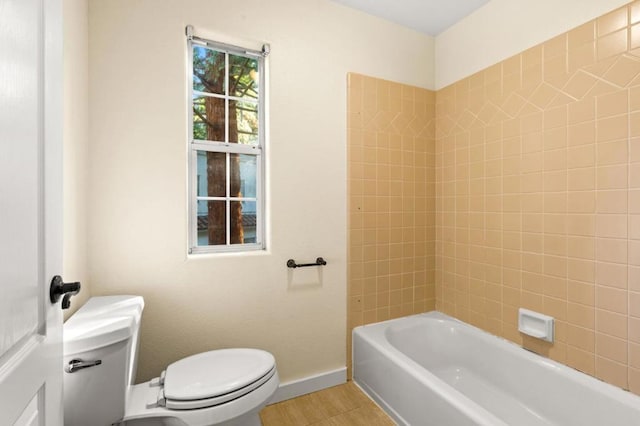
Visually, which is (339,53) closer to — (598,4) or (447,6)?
(447,6)

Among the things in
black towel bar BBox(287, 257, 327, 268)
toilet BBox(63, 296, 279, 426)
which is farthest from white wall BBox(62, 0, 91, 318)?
black towel bar BBox(287, 257, 327, 268)

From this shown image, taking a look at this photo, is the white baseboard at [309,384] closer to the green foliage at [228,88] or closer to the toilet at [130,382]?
the toilet at [130,382]

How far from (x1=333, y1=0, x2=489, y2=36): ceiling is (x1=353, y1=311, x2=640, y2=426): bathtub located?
2.21m

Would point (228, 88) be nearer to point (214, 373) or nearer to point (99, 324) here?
point (99, 324)

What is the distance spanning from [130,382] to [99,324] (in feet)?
1.03

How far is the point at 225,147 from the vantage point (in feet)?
6.02

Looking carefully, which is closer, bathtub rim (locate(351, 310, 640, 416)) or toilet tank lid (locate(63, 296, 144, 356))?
toilet tank lid (locate(63, 296, 144, 356))

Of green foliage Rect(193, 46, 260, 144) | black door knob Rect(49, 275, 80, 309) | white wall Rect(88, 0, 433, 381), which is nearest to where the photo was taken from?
black door knob Rect(49, 275, 80, 309)

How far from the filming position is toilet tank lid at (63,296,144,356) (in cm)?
102

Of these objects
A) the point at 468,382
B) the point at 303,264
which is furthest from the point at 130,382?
the point at 468,382

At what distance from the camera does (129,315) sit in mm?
1212

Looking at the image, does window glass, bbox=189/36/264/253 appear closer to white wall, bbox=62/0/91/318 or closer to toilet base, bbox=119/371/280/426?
white wall, bbox=62/0/91/318

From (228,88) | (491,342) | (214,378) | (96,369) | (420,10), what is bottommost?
(491,342)

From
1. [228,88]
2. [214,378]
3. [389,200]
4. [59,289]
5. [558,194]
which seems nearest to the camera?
[59,289]
